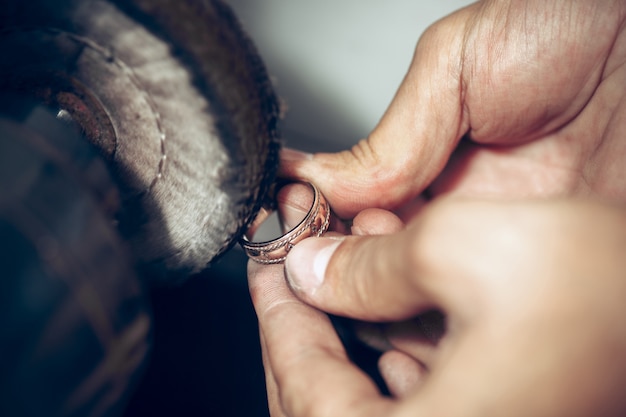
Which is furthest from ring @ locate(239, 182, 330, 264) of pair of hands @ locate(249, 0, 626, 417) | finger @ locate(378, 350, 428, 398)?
finger @ locate(378, 350, 428, 398)

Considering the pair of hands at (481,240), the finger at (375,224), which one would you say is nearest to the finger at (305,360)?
the pair of hands at (481,240)

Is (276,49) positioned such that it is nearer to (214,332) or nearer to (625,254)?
(214,332)

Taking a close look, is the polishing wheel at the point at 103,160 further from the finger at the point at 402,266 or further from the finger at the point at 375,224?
the finger at the point at 375,224

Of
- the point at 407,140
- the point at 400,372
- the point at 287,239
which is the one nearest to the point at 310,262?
the point at 287,239

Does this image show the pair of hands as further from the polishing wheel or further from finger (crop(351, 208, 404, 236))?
the polishing wheel

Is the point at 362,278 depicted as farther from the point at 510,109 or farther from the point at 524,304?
the point at 510,109
